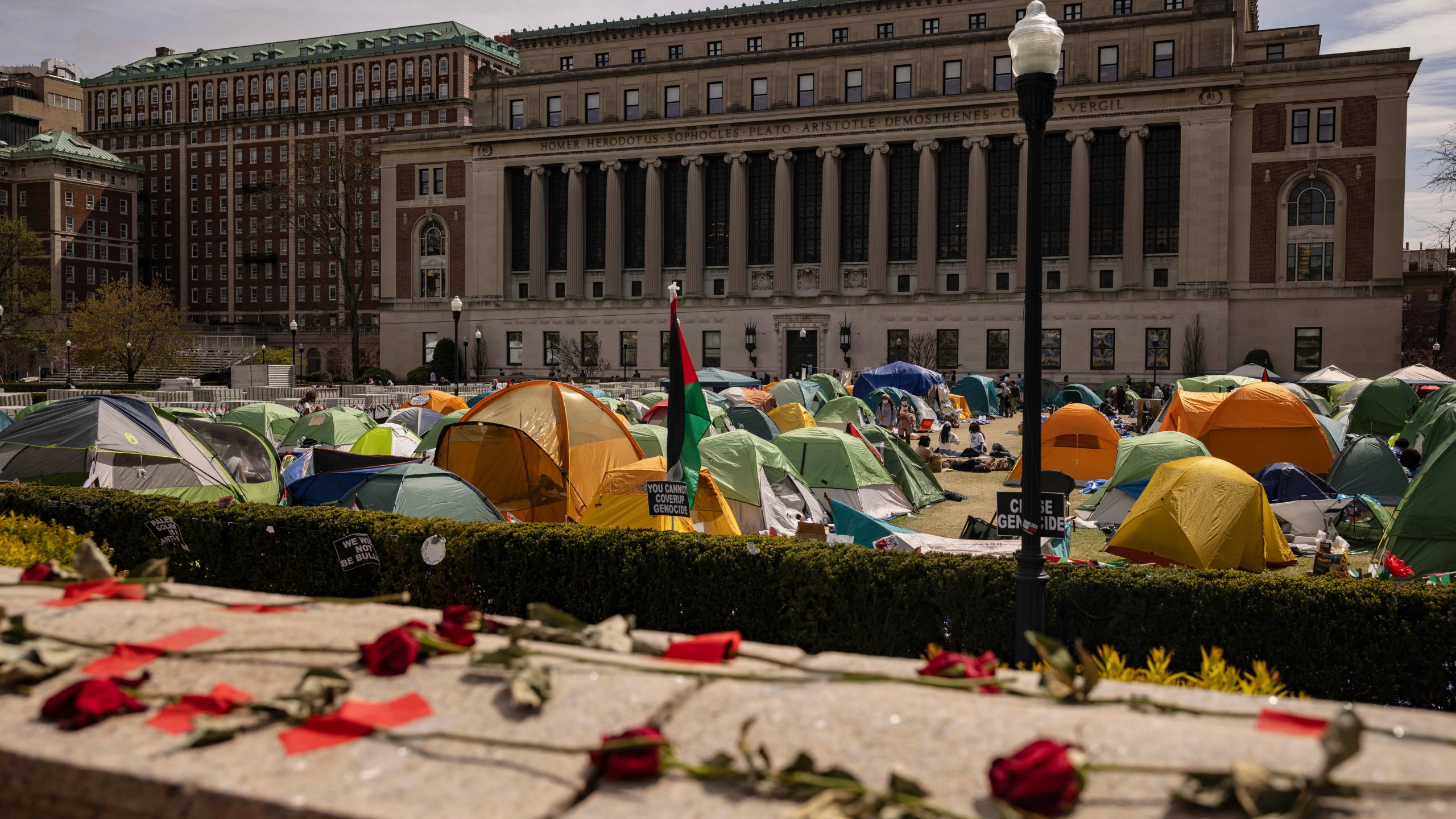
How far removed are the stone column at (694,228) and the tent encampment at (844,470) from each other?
48.8 meters

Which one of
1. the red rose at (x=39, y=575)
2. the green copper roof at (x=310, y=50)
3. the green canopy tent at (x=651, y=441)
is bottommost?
the green canopy tent at (x=651, y=441)

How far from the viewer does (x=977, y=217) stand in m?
63.5

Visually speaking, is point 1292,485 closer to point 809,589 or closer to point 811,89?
point 809,589

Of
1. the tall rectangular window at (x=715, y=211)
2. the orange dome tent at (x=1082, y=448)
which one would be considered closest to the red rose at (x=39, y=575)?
the orange dome tent at (x=1082, y=448)

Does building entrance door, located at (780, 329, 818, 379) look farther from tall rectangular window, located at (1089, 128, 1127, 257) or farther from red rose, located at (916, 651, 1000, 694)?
red rose, located at (916, 651, 1000, 694)

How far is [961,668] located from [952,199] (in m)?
65.1

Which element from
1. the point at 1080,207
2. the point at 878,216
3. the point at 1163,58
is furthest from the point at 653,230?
the point at 1163,58

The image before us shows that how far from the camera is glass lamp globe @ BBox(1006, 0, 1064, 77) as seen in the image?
7.75m

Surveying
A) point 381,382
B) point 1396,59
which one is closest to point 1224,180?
point 1396,59

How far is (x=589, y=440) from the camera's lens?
1739 centimetres

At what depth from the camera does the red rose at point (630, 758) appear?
2471 mm

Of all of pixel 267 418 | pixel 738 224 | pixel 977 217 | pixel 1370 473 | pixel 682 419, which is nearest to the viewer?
pixel 682 419

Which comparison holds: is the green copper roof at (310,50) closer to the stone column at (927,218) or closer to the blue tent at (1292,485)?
the stone column at (927,218)

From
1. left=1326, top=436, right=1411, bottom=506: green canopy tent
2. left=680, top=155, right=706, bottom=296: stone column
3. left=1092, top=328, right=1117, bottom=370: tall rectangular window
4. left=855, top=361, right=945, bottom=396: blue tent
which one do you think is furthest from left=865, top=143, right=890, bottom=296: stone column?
left=1326, top=436, right=1411, bottom=506: green canopy tent
